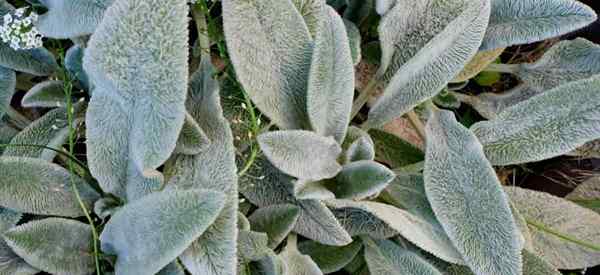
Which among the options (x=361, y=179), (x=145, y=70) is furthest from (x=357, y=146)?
(x=145, y=70)

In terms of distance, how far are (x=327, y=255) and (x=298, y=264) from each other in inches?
3.3

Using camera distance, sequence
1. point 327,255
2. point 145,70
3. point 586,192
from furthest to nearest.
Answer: point 586,192, point 327,255, point 145,70

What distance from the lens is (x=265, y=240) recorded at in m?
0.64

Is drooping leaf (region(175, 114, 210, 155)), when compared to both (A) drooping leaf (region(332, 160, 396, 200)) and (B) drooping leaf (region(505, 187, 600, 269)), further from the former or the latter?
(B) drooping leaf (region(505, 187, 600, 269))

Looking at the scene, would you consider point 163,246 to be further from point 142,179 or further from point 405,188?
point 405,188

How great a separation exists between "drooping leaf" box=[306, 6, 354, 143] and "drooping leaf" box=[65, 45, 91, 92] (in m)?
0.26

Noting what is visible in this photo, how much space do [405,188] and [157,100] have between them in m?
0.33

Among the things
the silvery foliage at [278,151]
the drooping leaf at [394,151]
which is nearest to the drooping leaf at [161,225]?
the silvery foliage at [278,151]

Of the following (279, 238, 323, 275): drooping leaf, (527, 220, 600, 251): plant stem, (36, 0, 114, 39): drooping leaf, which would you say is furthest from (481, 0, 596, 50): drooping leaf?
(36, 0, 114, 39): drooping leaf

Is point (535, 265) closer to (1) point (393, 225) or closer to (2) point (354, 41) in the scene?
(1) point (393, 225)

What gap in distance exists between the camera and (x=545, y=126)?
0.73 meters

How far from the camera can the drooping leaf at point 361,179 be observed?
662 mm

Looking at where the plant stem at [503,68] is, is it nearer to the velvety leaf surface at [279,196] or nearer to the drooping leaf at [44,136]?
the velvety leaf surface at [279,196]

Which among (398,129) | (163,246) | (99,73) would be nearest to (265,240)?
(163,246)
